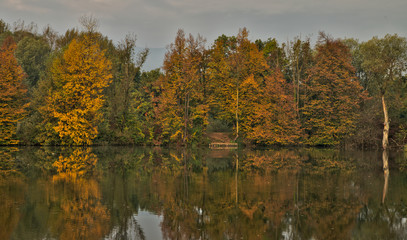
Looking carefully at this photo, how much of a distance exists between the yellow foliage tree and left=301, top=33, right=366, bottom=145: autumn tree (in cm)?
2354

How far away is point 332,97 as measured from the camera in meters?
43.4

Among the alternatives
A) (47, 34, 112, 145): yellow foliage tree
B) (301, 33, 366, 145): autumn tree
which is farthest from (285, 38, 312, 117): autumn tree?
(47, 34, 112, 145): yellow foliage tree

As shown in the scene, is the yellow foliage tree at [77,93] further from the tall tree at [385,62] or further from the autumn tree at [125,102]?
the tall tree at [385,62]

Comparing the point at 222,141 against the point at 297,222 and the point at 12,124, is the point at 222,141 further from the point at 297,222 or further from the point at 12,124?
the point at 297,222

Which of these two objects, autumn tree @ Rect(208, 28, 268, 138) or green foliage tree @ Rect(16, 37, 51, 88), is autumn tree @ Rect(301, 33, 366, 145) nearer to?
autumn tree @ Rect(208, 28, 268, 138)

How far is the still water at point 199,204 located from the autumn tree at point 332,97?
76.5 feet

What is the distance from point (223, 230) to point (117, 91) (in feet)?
127

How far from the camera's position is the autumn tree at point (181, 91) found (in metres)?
41.3

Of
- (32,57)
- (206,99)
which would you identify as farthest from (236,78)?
(32,57)

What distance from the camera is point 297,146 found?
44.1 meters

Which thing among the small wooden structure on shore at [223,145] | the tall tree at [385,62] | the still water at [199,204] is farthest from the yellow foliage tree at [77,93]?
A: the tall tree at [385,62]

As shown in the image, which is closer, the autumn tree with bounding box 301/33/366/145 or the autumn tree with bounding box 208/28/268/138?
the autumn tree with bounding box 301/33/366/145

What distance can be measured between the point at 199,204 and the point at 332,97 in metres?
35.3

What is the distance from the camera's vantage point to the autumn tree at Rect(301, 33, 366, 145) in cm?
4256
